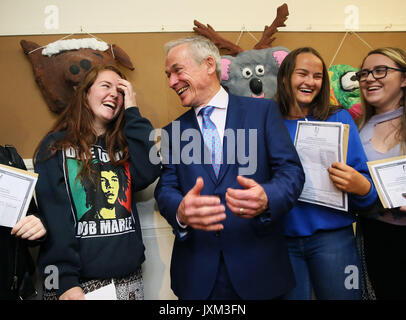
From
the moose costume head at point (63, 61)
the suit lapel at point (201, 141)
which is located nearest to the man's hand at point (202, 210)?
the suit lapel at point (201, 141)

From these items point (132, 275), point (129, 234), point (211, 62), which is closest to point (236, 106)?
point (211, 62)

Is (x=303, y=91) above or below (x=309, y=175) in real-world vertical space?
above

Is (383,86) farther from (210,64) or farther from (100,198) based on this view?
(100,198)

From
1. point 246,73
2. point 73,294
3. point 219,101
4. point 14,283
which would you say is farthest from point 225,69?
point 14,283

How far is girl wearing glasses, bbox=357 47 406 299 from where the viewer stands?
107 centimetres

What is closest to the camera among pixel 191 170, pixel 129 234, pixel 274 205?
pixel 274 205

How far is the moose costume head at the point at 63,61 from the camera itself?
145 cm

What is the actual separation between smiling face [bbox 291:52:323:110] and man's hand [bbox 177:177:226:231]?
65 centimetres

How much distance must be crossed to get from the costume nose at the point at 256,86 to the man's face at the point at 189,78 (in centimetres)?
38

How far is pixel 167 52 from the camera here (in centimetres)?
117

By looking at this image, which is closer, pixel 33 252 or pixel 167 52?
pixel 167 52

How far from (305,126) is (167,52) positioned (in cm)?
60

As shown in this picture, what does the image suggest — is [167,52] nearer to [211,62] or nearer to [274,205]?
[211,62]

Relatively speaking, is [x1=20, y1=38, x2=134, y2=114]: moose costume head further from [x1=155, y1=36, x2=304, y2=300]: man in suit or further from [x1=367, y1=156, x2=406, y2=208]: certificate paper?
[x1=367, y1=156, x2=406, y2=208]: certificate paper
